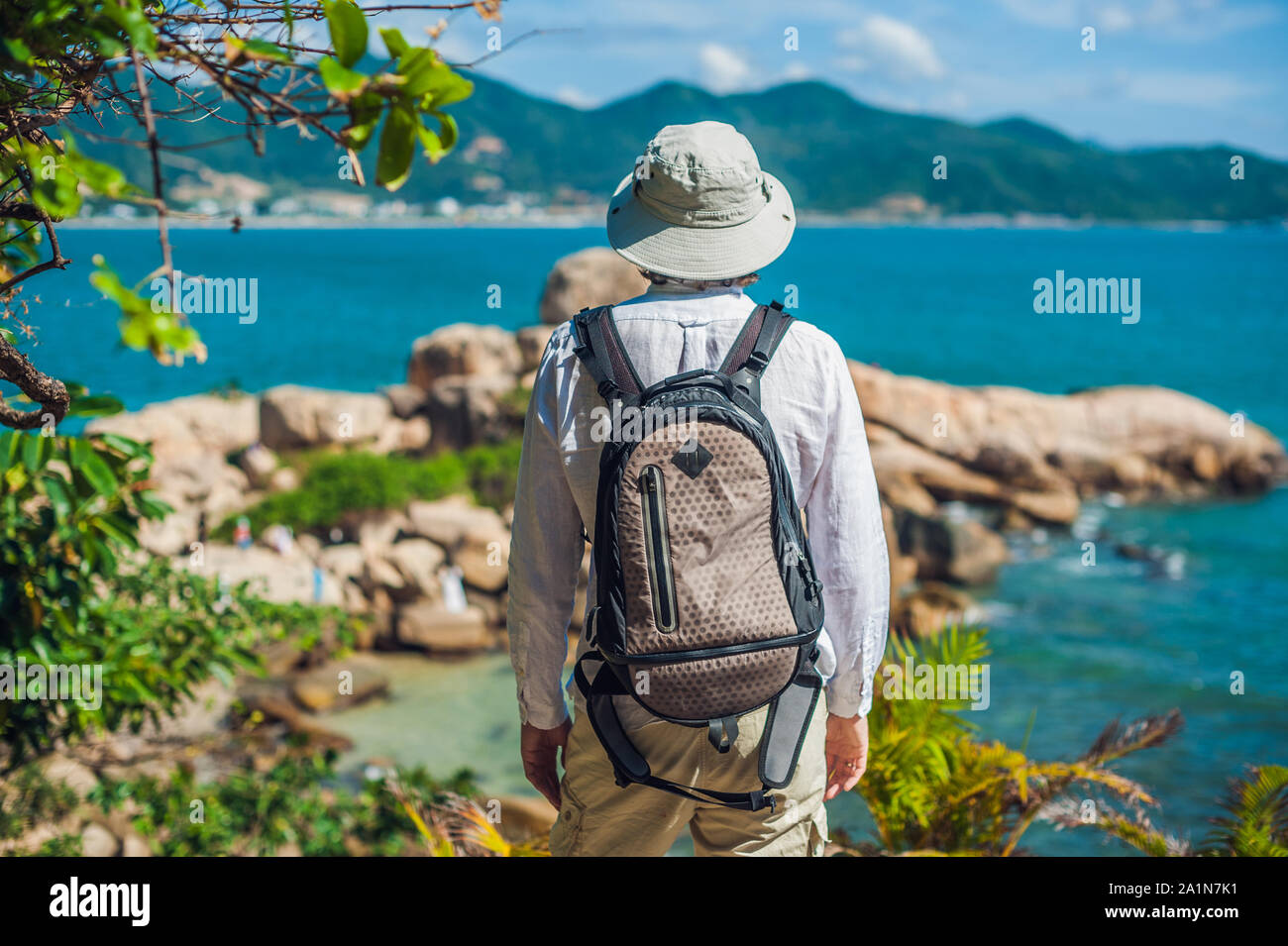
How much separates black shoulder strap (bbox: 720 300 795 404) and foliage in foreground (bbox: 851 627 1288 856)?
2430 mm

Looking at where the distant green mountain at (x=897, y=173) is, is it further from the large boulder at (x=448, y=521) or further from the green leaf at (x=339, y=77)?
the green leaf at (x=339, y=77)

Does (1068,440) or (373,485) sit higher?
(373,485)

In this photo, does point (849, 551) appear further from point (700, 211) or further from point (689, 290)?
point (700, 211)

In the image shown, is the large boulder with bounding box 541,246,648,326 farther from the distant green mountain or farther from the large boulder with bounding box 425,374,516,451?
the distant green mountain

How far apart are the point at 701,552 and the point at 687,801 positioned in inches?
24.3

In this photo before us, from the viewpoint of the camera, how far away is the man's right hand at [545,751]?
2.43m

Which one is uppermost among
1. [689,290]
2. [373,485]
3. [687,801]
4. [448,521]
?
[689,290]

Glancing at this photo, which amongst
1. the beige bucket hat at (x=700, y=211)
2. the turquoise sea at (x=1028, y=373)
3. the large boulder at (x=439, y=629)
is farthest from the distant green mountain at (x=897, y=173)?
the beige bucket hat at (x=700, y=211)

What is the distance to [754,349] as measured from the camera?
2.11 meters

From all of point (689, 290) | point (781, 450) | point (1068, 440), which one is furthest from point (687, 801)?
point (1068, 440)

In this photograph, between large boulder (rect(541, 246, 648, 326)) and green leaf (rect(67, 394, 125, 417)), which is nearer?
green leaf (rect(67, 394, 125, 417))

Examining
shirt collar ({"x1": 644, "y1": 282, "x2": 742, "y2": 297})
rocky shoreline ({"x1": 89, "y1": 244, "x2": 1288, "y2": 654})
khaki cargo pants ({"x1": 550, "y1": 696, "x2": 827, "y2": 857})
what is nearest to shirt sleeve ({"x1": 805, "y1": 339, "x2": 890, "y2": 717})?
khaki cargo pants ({"x1": 550, "y1": 696, "x2": 827, "y2": 857})

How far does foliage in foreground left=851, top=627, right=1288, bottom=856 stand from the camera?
4008mm
